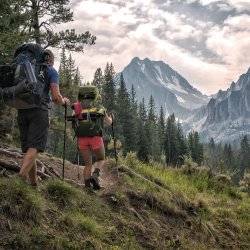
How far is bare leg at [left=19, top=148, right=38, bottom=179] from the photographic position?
24.8ft

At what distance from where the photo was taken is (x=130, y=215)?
8.82 m

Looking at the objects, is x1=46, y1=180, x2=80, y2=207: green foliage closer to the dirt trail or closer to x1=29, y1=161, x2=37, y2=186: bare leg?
x1=29, y1=161, x2=37, y2=186: bare leg

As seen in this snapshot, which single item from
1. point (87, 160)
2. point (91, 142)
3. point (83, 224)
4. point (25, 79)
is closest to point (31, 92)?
point (25, 79)

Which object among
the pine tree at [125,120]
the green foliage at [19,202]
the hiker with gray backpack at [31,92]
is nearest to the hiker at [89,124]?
the hiker with gray backpack at [31,92]

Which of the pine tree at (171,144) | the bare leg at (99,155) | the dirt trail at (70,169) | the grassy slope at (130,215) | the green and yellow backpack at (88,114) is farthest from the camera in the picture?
the pine tree at (171,144)

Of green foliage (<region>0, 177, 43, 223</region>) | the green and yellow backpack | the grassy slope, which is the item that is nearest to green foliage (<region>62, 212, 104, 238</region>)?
the grassy slope

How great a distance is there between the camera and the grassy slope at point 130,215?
6738 millimetres

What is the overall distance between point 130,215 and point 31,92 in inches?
110

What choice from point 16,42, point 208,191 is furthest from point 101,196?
point 16,42

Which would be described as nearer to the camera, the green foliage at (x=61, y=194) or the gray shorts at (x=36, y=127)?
the gray shorts at (x=36, y=127)

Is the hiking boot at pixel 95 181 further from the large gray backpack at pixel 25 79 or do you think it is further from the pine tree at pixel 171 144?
the pine tree at pixel 171 144

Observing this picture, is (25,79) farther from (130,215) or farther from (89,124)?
(130,215)

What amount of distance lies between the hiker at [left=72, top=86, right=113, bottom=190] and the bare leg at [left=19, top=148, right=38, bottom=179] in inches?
69.1

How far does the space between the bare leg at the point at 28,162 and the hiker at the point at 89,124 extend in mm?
1756
